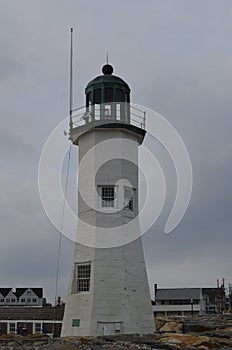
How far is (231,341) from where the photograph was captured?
15508 millimetres

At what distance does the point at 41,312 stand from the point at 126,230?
12535mm

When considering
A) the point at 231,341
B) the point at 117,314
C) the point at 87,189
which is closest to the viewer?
the point at 231,341

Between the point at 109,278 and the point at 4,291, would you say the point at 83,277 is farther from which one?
Result: the point at 4,291

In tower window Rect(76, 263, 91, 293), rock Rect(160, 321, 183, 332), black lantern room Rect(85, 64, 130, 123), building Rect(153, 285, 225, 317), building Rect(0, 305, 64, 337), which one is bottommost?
rock Rect(160, 321, 183, 332)

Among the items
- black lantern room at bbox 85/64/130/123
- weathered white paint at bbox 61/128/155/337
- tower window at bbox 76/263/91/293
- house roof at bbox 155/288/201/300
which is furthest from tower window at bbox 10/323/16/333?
house roof at bbox 155/288/201/300

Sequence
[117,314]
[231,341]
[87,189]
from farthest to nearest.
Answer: [87,189], [117,314], [231,341]

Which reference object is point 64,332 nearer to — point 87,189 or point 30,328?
point 87,189

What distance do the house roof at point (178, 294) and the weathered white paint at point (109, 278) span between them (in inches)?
1945

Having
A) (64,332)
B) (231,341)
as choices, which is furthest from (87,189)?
(231,341)

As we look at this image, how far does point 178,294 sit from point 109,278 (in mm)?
52127

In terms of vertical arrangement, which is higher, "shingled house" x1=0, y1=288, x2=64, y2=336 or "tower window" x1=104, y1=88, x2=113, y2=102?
"tower window" x1=104, y1=88, x2=113, y2=102

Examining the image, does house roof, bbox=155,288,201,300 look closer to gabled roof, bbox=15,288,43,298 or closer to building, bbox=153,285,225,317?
building, bbox=153,285,225,317

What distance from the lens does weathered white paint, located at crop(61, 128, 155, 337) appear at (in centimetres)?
1859

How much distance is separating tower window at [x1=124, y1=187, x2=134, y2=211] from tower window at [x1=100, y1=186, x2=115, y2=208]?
46cm
